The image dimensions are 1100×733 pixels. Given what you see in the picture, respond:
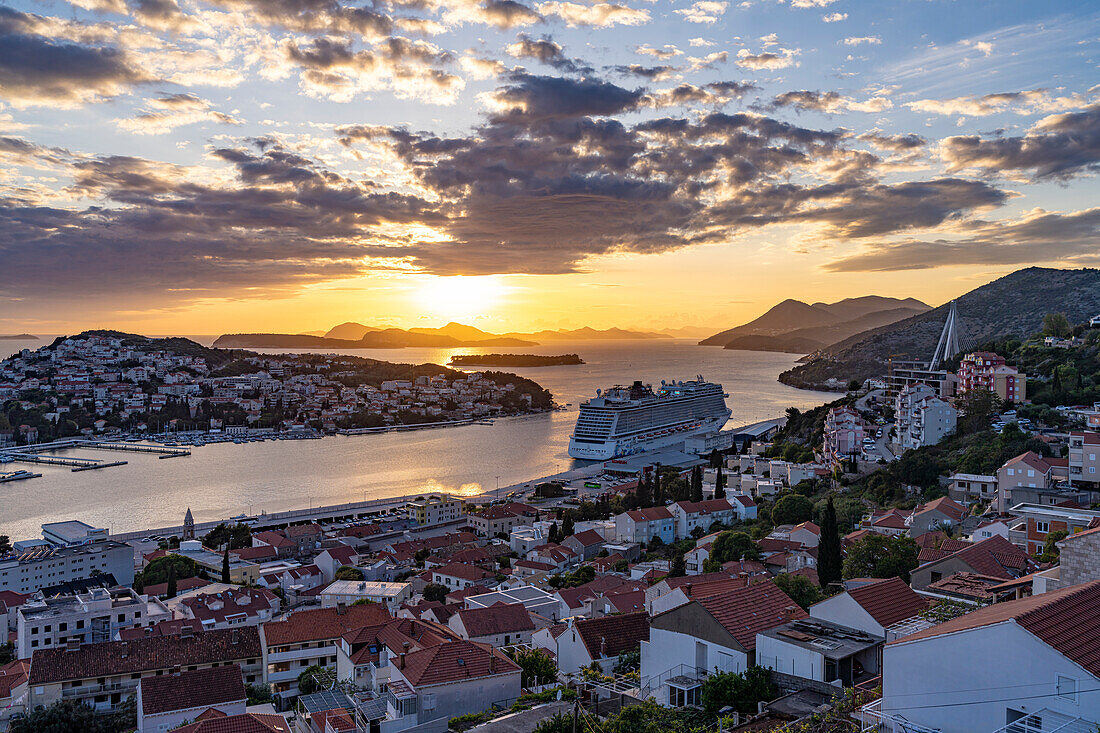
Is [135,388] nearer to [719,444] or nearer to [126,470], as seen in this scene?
[126,470]

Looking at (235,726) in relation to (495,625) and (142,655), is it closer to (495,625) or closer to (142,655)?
(495,625)

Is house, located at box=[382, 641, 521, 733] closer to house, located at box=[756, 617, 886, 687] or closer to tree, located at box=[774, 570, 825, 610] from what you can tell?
house, located at box=[756, 617, 886, 687]

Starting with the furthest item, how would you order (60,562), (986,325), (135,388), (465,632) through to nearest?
(135,388) → (986,325) → (60,562) → (465,632)

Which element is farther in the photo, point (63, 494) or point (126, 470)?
point (126, 470)

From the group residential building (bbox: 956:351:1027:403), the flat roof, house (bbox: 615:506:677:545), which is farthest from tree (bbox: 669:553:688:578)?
residential building (bbox: 956:351:1027:403)

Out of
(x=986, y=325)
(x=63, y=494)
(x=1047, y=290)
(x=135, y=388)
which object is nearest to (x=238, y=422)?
(x=135, y=388)
